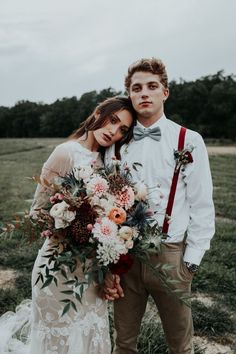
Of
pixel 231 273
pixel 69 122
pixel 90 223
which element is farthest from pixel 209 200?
pixel 69 122

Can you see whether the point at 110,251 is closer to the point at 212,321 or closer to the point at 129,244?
the point at 129,244

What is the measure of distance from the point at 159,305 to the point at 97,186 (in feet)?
3.65

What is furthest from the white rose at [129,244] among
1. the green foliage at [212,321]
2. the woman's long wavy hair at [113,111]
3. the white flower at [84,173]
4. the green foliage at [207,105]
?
the green foliage at [207,105]

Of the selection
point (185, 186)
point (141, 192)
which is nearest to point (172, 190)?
point (185, 186)

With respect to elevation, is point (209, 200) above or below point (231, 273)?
above

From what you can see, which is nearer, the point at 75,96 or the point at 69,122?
the point at 69,122

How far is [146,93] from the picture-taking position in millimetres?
2789

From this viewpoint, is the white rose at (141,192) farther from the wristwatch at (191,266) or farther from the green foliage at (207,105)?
the green foliage at (207,105)

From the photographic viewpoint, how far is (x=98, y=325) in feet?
9.11

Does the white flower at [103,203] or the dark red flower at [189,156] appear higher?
the dark red flower at [189,156]

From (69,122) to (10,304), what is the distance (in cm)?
5542

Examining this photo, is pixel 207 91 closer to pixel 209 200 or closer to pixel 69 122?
pixel 69 122

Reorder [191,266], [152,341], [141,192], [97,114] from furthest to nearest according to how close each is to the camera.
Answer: [152,341]
[97,114]
[191,266]
[141,192]

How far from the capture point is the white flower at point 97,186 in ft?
7.47
